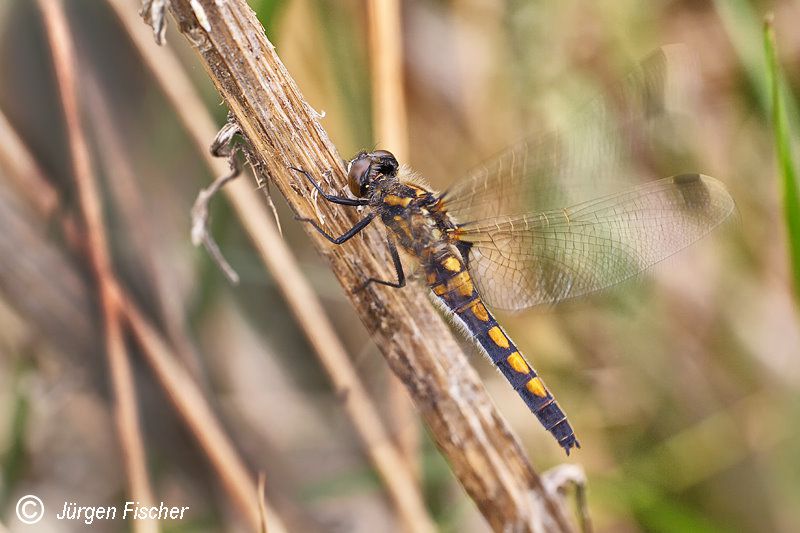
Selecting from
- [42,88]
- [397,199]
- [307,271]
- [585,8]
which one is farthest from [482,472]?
[585,8]

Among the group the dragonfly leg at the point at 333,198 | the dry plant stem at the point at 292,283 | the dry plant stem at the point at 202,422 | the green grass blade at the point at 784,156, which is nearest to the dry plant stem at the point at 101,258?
the dry plant stem at the point at 202,422

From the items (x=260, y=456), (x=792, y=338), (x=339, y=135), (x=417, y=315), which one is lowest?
(x=417, y=315)

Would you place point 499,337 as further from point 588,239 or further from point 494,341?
point 588,239

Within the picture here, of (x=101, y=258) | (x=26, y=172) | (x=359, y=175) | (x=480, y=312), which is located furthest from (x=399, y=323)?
(x=26, y=172)

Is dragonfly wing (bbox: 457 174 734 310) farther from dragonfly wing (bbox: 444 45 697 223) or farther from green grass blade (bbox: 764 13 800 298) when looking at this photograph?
green grass blade (bbox: 764 13 800 298)

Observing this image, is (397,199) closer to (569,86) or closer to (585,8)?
(569,86)
